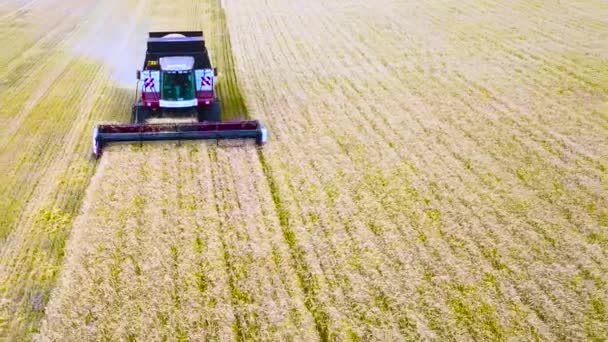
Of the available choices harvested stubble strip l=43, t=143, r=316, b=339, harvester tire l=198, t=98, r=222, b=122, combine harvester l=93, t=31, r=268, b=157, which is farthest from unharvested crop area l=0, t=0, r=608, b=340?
harvester tire l=198, t=98, r=222, b=122

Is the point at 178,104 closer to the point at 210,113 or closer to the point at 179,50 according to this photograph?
the point at 210,113

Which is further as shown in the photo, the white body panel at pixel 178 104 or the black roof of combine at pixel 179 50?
the black roof of combine at pixel 179 50

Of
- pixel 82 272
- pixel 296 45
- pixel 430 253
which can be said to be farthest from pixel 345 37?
pixel 82 272

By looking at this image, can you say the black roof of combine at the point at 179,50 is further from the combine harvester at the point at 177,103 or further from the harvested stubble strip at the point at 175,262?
the harvested stubble strip at the point at 175,262

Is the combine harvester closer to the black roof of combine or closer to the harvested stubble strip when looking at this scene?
the black roof of combine

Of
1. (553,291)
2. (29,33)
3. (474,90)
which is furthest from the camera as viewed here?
(29,33)

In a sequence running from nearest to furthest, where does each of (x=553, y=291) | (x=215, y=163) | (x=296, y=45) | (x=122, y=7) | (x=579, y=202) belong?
(x=553, y=291)
(x=579, y=202)
(x=215, y=163)
(x=296, y=45)
(x=122, y=7)

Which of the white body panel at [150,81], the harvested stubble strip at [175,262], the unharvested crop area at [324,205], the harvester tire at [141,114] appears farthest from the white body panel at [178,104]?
the harvested stubble strip at [175,262]

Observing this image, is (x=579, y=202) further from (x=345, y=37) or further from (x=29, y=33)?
(x=29, y=33)

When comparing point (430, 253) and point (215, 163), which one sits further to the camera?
point (215, 163)
